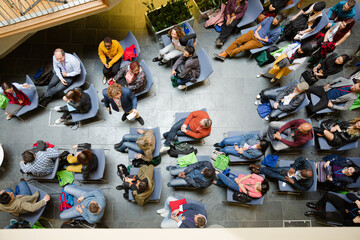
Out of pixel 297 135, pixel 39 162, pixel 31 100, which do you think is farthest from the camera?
pixel 31 100

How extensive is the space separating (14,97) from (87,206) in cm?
255

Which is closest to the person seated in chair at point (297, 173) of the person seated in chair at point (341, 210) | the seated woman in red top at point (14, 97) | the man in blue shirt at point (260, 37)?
the person seated in chair at point (341, 210)

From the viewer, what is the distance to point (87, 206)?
4.06 meters

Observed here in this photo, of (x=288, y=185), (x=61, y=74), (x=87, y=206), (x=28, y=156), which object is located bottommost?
(x=288, y=185)

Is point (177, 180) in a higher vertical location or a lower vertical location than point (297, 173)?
higher

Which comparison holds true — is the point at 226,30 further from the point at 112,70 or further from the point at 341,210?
the point at 341,210

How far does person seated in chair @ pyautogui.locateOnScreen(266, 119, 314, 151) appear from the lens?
419 centimetres

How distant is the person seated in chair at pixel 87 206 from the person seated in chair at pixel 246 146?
2.45m

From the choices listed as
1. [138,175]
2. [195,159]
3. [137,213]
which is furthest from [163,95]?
[137,213]

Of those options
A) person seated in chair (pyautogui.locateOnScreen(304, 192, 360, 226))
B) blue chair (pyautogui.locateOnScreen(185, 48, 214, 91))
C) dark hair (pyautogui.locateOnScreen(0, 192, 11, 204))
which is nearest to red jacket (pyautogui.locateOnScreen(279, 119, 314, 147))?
person seated in chair (pyautogui.locateOnScreen(304, 192, 360, 226))

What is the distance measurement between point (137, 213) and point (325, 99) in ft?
14.2

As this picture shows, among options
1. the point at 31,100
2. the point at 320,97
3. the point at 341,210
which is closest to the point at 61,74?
the point at 31,100

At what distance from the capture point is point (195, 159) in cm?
468

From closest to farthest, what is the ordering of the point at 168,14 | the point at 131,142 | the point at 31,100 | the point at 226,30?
the point at 131,142 < the point at 31,100 < the point at 168,14 < the point at 226,30
